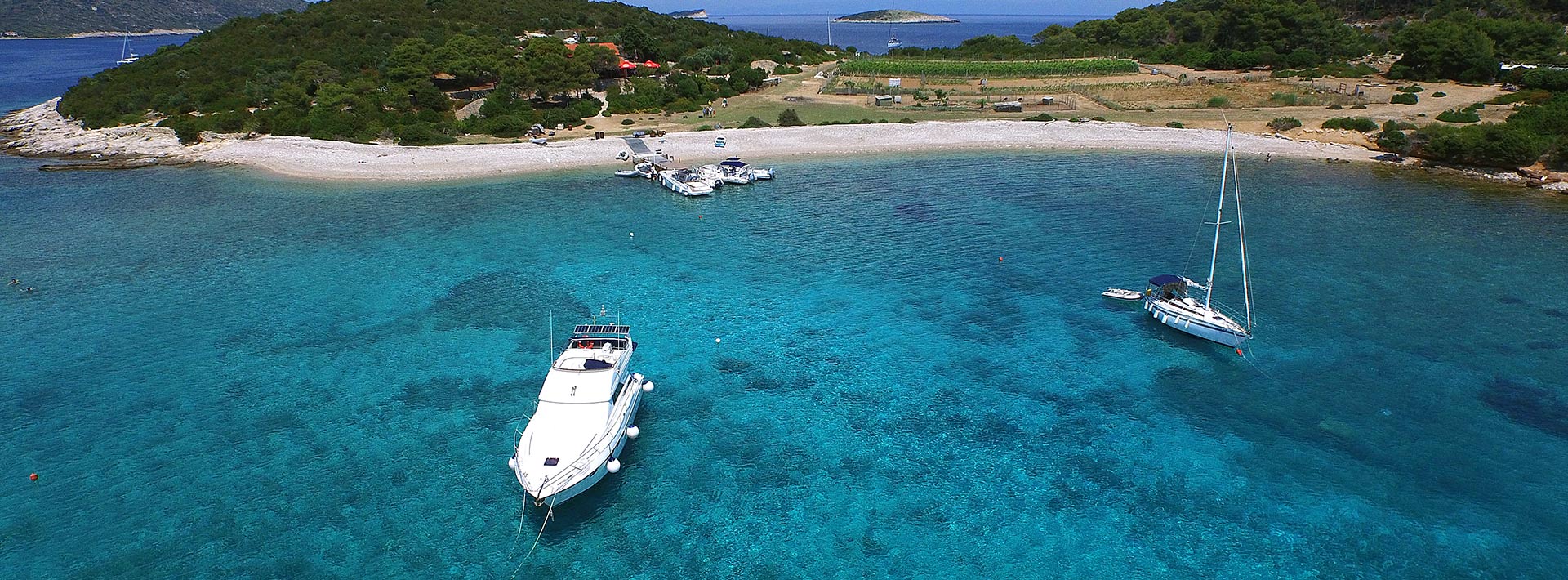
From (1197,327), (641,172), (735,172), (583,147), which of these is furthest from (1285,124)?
(583,147)

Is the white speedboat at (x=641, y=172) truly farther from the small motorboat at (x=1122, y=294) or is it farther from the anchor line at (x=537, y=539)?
the anchor line at (x=537, y=539)

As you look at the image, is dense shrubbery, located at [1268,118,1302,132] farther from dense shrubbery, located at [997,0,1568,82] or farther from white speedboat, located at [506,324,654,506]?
white speedboat, located at [506,324,654,506]

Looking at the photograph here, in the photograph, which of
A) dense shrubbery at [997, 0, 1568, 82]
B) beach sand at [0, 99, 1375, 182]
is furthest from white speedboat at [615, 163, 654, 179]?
dense shrubbery at [997, 0, 1568, 82]

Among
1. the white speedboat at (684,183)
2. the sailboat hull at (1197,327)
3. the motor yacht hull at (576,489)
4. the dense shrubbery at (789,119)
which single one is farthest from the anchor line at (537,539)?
the dense shrubbery at (789,119)

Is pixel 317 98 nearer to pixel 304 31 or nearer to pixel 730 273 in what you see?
pixel 304 31

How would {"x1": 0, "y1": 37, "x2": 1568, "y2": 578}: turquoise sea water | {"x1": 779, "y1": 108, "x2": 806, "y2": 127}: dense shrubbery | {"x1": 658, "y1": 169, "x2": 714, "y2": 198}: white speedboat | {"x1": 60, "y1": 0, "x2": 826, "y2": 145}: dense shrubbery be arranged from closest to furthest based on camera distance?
{"x1": 0, "y1": 37, "x2": 1568, "y2": 578}: turquoise sea water → {"x1": 658, "y1": 169, "x2": 714, "y2": 198}: white speedboat → {"x1": 60, "y1": 0, "x2": 826, "y2": 145}: dense shrubbery → {"x1": 779, "y1": 108, "x2": 806, "y2": 127}: dense shrubbery

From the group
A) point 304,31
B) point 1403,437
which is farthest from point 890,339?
point 304,31
